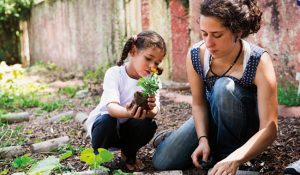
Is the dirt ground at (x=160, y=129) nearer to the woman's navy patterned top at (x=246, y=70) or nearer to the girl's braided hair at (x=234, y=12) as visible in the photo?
the woman's navy patterned top at (x=246, y=70)

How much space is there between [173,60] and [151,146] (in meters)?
3.84

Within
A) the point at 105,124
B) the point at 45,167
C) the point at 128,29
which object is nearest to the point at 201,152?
the point at 105,124

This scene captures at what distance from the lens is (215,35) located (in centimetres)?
242

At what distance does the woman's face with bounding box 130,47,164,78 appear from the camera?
274 centimetres

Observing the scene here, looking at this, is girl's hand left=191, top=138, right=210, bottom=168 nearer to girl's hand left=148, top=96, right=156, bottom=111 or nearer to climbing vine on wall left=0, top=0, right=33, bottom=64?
girl's hand left=148, top=96, right=156, bottom=111

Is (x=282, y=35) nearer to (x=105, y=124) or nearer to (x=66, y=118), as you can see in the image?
(x=66, y=118)

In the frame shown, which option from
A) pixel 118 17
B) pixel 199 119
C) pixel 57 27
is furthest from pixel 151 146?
pixel 57 27

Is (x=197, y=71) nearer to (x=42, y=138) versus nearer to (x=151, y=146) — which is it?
(x=151, y=146)

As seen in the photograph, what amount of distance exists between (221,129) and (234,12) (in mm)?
709

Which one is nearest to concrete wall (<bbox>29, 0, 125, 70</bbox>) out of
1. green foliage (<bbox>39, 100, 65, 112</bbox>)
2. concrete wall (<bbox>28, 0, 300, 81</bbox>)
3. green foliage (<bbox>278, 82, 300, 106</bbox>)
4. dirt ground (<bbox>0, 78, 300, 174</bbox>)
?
concrete wall (<bbox>28, 0, 300, 81</bbox>)

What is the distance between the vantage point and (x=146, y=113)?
2.63 metres

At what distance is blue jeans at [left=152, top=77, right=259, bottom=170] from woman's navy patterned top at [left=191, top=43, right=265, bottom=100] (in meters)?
0.04

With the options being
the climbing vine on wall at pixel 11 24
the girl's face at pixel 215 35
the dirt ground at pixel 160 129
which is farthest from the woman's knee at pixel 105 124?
the climbing vine on wall at pixel 11 24

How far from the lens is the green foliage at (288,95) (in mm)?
4289
